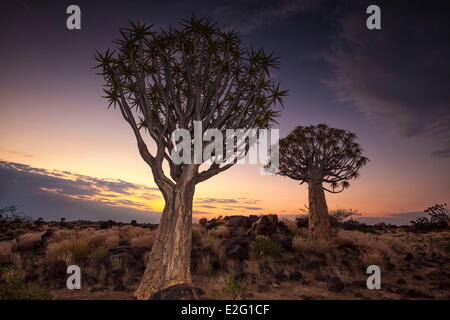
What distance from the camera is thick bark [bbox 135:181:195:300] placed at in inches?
262

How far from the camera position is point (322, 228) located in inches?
564

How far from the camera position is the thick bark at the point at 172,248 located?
6.66 m

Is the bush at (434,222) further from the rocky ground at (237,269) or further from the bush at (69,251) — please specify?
the bush at (69,251)

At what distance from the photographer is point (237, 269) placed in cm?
920

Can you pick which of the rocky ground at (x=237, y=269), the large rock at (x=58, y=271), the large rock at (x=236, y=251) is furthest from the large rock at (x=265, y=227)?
the large rock at (x=58, y=271)

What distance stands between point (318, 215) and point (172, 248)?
408 inches

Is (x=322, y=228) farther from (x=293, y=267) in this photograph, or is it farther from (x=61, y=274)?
(x=61, y=274)

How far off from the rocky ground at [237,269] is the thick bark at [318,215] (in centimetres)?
77

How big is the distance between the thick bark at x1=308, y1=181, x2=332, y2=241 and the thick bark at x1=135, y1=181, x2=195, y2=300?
9649 mm

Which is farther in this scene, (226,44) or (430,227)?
(430,227)

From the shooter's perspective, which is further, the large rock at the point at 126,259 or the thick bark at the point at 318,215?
the thick bark at the point at 318,215

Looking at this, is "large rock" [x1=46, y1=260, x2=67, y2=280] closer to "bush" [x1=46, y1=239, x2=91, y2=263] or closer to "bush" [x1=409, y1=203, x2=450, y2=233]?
"bush" [x1=46, y1=239, x2=91, y2=263]
